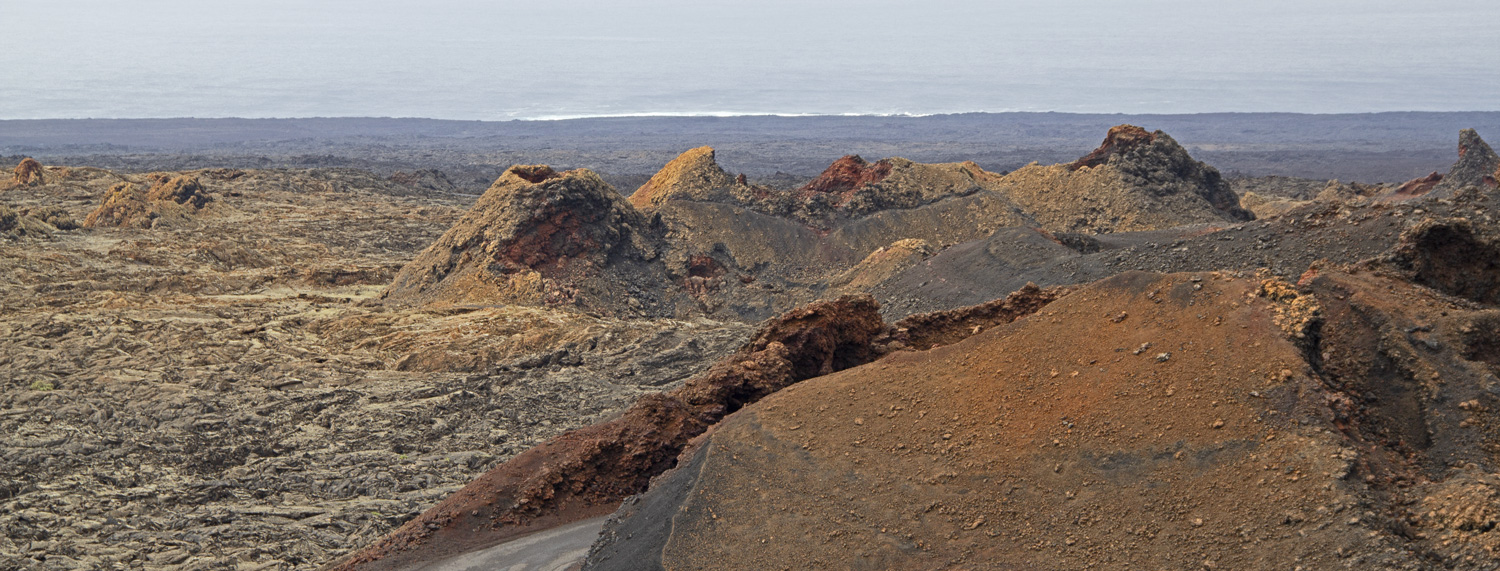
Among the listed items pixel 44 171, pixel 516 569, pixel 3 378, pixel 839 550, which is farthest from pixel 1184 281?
pixel 44 171

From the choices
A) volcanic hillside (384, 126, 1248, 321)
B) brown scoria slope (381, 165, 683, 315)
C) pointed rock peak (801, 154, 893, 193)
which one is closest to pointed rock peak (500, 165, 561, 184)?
volcanic hillside (384, 126, 1248, 321)

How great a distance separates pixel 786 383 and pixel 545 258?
15820 mm

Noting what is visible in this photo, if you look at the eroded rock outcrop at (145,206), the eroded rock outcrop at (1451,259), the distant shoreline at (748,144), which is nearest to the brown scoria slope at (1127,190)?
the eroded rock outcrop at (1451,259)

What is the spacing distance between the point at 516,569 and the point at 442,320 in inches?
531

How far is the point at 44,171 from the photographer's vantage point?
156 feet

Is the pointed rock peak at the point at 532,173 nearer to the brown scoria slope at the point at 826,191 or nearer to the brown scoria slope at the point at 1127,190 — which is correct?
the brown scoria slope at the point at 826,191

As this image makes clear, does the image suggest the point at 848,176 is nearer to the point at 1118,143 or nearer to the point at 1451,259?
the point at 1118,143

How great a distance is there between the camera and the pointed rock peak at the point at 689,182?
32188 mm

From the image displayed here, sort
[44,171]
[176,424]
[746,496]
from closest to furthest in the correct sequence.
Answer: [746,496]
[176,424]
[44,171]

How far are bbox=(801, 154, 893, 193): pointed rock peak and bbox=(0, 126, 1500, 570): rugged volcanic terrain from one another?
136 cm

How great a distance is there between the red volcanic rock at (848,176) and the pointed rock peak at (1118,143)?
6140 millimetres

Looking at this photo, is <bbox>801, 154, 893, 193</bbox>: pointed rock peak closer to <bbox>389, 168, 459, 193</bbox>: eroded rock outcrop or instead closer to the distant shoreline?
<bbox>389, 168, 459, 193</bbox>: eroded rock outcrop

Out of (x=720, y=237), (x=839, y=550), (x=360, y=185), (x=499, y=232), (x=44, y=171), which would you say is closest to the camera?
(x=839, y=550)

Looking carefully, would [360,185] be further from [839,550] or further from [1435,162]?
[1435,162]
